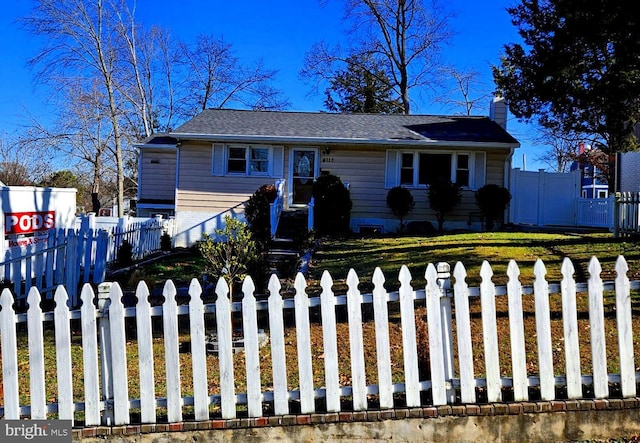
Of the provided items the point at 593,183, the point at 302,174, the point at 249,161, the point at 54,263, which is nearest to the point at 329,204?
the point at 302,174

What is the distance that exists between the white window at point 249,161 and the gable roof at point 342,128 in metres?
0.57

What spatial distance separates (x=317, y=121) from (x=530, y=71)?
853 centimetres

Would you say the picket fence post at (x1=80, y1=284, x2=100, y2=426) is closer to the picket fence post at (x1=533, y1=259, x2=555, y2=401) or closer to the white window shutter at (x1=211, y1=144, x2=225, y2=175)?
the picket fence post at (x1=533, y1=259, x2=555, y2=401)

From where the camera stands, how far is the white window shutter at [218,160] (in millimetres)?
19203

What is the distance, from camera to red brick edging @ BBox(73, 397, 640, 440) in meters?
3.81

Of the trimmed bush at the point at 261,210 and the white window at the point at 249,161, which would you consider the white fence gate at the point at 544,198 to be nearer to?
the white window at the point at 249,161

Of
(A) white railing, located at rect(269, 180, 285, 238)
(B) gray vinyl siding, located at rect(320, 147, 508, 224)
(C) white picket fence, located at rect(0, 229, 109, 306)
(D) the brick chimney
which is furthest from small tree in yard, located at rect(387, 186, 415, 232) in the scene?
(C) white picket fence, located at rect(0, 229, 109, 306)

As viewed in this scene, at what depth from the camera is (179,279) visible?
10570mm

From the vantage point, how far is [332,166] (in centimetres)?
1928

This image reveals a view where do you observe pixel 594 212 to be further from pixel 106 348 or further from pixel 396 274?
pixel 106 348

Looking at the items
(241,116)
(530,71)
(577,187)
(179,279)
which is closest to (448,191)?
(577,187)

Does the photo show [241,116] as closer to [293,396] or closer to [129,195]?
[293,396]

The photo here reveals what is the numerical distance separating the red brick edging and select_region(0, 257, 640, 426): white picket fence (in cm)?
5

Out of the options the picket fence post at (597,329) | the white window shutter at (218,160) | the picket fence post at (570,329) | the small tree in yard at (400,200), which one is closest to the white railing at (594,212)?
the small tree in yard at (400,200)
